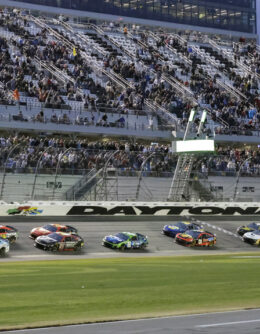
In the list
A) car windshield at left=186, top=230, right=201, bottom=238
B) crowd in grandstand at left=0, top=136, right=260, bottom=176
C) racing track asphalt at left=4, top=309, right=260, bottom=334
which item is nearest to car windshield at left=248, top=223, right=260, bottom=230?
crowd in grandstand at left=0, top=136, right=260, bottom=176

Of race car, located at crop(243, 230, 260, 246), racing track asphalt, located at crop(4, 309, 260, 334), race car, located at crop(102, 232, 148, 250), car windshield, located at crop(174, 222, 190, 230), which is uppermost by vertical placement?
racing track asphalt, located at crop(4, 309, 260, 334)

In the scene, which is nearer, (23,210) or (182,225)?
(23,210)

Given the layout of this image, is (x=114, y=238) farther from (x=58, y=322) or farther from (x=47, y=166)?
(x=58, y=322)

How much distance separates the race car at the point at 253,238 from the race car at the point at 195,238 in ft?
9.57

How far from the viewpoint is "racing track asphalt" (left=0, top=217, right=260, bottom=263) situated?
114 feet

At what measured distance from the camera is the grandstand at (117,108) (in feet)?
133

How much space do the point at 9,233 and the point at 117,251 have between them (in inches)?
229

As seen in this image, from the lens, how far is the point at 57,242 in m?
35.7

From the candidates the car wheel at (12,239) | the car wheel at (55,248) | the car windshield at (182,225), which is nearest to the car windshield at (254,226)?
the car windshield at (182,225)

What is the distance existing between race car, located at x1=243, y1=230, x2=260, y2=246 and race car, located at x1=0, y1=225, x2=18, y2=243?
14.8 metres

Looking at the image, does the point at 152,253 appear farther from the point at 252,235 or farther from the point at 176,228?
the point at 252,235

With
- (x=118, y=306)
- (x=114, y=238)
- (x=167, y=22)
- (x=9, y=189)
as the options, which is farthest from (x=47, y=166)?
(x=167, y=22)

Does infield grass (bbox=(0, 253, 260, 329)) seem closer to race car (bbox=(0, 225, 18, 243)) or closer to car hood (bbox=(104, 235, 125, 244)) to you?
race car (bbox=(0, 225, 18, 243))

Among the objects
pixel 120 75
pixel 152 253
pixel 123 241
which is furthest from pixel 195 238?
pixel 120 75
